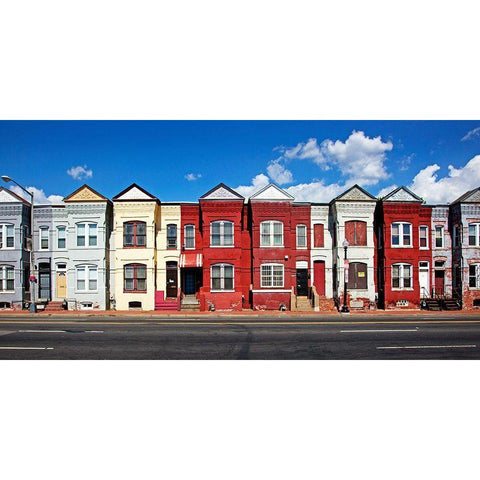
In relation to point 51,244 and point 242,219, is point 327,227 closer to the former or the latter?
point 242,219

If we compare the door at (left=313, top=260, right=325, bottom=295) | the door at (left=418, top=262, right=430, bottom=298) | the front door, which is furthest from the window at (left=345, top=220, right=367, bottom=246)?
the door at (left=418, top=262, right=430, bottom=298)

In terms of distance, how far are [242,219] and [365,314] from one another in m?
10.5

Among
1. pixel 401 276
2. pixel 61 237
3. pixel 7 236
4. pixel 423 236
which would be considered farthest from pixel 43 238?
pixel 423 236

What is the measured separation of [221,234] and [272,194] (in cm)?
459

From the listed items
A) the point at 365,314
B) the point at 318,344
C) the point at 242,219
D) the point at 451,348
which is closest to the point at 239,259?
the point at 242,219

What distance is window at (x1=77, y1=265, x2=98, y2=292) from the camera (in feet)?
81.2

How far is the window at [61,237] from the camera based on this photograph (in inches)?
1011

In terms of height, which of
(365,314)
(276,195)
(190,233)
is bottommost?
(365,314)

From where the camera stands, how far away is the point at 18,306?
24516 millimetres

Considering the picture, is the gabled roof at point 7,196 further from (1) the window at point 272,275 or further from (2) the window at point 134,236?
(1) the window at point 272,275

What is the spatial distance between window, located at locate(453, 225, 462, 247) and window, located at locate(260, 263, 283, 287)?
13309mm

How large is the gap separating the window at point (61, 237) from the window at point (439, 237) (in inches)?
1094

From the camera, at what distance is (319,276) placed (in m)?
25.7

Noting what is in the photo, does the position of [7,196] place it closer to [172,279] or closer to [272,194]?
[172,279]
